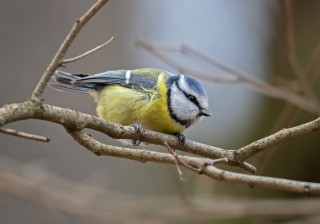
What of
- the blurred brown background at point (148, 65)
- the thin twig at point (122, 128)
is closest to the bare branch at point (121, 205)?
the blurred brown background at point (148, 65)

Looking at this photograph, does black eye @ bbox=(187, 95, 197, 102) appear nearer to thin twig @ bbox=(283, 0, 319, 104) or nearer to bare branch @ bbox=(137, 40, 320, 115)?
bare branch @ bbox=(137, 40, 320, 115)

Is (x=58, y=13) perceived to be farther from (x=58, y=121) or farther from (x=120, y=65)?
(x=58, y=121)

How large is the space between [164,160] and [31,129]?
2.25m

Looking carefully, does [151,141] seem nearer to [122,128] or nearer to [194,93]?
[122,128]

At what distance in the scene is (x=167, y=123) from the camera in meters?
1.76

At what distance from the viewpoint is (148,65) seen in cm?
352

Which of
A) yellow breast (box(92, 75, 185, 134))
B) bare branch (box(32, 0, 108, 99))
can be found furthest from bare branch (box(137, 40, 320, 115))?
bare branch (box(32, 0, 108, 99))

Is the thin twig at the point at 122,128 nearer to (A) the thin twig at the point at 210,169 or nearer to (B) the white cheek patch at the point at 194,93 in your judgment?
(A) the thin twig at the point at 210,169

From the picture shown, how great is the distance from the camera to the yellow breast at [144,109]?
5.76ft

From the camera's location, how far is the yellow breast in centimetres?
176

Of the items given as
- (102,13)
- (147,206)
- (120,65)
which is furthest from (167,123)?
(102,13)

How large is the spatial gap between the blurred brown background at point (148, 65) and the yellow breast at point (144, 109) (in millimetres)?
715

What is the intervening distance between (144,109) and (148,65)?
179cm

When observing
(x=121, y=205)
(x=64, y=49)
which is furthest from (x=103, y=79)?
(x=64, y=49)
